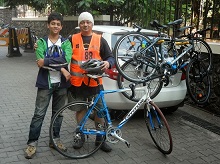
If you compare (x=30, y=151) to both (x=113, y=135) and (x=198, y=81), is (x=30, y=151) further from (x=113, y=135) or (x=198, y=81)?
(x=198, y=81)

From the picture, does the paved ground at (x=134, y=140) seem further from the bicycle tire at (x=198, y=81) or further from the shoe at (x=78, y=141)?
the bicycle tire at (x=198, y=81)

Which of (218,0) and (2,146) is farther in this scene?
(218,0)

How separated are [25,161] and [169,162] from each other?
1.87m

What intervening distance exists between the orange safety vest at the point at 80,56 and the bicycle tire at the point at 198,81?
5.94 ft

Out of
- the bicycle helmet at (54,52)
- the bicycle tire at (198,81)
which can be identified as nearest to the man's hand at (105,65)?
the bicycle helmet at (54,52)

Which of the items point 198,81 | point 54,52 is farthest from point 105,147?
point 198,81

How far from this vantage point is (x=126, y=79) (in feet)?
15.7

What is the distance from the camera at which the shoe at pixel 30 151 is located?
4.01m

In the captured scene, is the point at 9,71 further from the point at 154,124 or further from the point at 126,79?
the point at 154,124

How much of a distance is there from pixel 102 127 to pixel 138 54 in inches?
54.5

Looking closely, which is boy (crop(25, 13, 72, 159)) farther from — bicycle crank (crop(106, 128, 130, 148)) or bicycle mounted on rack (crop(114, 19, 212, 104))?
bicycle mounted on rack (crop(114, 19, 212, 104))

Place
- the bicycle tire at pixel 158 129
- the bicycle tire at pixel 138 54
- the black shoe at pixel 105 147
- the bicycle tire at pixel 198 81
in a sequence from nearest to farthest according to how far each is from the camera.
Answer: the bicycle tire at pixel 158 129 < the black shoe at pixel 105 147 < the bicycle tire at pixel 138 54 < the bicycle tire at pixel 198 81

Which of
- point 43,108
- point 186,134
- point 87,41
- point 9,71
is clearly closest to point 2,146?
point 43,108

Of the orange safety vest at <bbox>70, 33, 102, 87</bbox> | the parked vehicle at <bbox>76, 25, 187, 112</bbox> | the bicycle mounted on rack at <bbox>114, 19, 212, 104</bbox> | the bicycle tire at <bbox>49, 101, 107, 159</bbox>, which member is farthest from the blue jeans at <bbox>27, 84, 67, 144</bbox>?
the bicycle mounted on rack at <bbox>114, 19, 212, 104</bbox>
